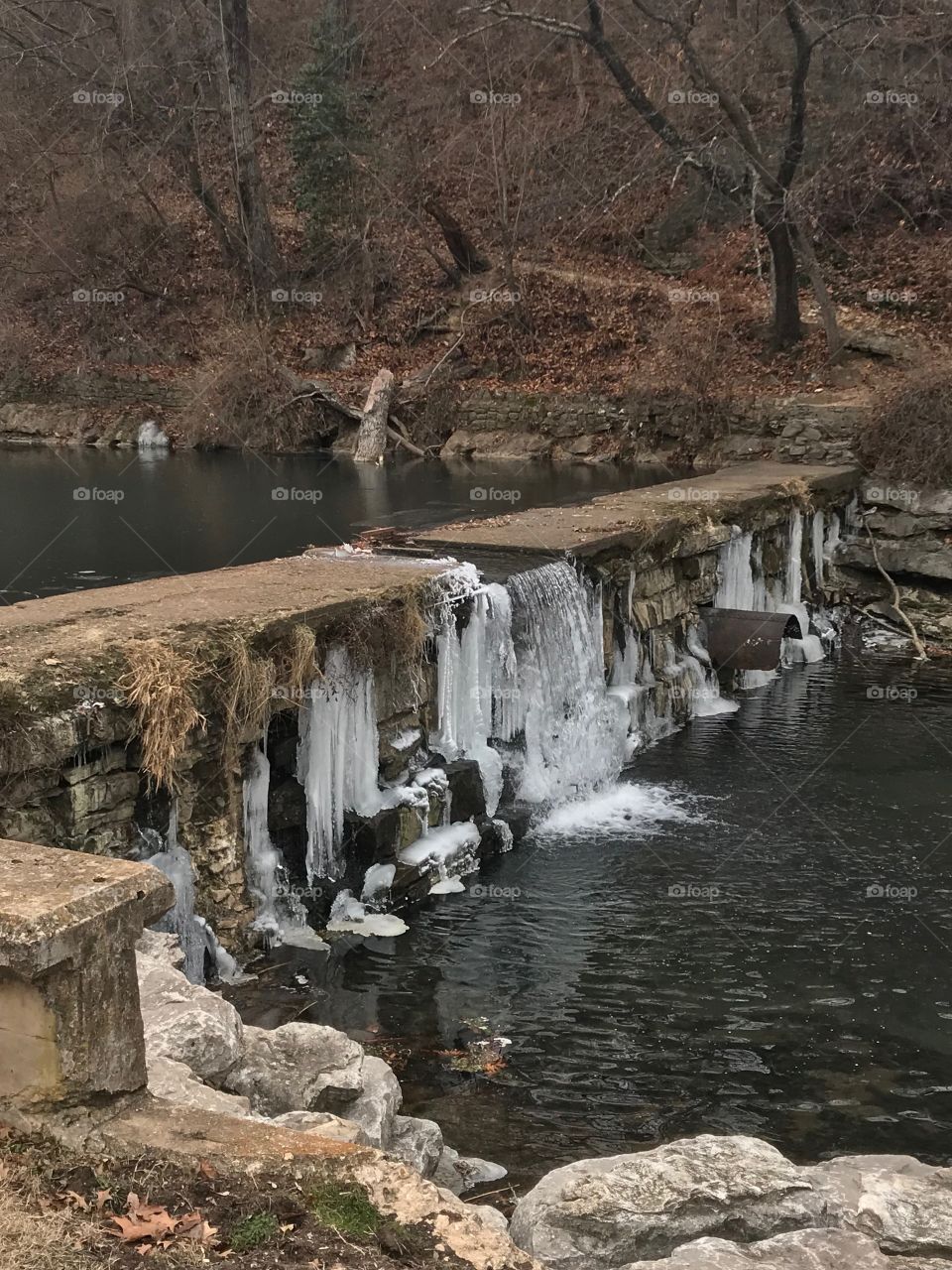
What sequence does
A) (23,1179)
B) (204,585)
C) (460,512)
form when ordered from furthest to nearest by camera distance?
(460,512) < (204,585) < (23,1179)

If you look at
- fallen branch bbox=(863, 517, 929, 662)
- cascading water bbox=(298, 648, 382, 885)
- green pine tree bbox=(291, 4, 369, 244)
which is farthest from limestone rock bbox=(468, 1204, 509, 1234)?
green pine tree bbox=(291, 4, 369, 244)

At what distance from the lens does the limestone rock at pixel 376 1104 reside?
534cm

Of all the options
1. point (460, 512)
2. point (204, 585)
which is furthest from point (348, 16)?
point (204, 585)

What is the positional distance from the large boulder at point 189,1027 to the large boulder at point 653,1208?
1285 mm

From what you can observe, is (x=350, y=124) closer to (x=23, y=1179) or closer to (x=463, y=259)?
(x=463, y=259)

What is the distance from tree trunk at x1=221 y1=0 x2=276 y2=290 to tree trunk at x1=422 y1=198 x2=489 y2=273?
169 inches

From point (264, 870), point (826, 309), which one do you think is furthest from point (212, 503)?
point (264, 870)

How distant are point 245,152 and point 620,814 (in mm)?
25697

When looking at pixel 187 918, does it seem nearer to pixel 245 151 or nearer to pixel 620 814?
pixel 620 814

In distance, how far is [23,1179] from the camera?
3.59 m

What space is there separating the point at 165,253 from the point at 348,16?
9.13 meters

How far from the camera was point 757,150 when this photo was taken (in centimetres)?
2284

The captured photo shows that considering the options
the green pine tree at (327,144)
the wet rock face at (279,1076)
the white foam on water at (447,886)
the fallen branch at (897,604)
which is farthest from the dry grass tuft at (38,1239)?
the green pine tree at (327,144)

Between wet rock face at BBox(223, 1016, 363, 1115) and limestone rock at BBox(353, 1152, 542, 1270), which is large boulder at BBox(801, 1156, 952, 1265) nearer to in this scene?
limestone rock at BBox(353, 1152, 542, 1270)
